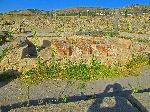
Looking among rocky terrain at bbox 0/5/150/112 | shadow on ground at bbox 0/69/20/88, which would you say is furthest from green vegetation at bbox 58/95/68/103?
shadow on ground at bbox 0/69/20/88

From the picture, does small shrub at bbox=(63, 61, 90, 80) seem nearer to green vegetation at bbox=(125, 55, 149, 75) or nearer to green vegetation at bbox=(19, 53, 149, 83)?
green vegetation at bbox=(19, 53, 149, 83)

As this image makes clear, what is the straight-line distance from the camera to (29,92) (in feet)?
27.7

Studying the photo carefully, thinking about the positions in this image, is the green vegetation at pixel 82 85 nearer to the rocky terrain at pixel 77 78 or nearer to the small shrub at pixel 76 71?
the rocky terrain at pixel 77 78

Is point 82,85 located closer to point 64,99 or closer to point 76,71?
point 76,71

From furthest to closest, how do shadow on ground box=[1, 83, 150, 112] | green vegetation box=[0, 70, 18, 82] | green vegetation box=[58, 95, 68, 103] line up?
green vegetation box=[0, 70, 18, 82] < green vegetation box=[58, 95, 68, 103] < shadow on ground box=[1, 83, 150, 112]

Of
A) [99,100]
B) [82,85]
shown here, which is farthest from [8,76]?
[99,100]

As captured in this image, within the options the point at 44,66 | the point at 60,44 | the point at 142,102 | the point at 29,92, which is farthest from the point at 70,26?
the point at 142,102

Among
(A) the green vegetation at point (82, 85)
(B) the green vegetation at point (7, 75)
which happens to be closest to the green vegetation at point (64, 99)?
(A) the green vegetation at point (82, 85)

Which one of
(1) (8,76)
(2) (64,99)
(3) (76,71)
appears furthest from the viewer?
(3) (76,71)

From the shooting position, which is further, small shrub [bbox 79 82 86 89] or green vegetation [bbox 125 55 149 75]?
green vegetation [bbox 125 55 149 75]

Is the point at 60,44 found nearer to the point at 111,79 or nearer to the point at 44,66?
the point at 44,66

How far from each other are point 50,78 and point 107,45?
299 cm

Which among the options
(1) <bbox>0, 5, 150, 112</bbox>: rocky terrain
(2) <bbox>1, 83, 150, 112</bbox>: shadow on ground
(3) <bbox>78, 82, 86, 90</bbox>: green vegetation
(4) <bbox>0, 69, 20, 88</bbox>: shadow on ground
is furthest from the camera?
(4) <bbox>0, 69, 20, 88</bbox>: shadow on ground

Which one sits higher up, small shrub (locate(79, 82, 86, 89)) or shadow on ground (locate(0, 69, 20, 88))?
shadow on ground (locate(0, 69, 20, 88))
